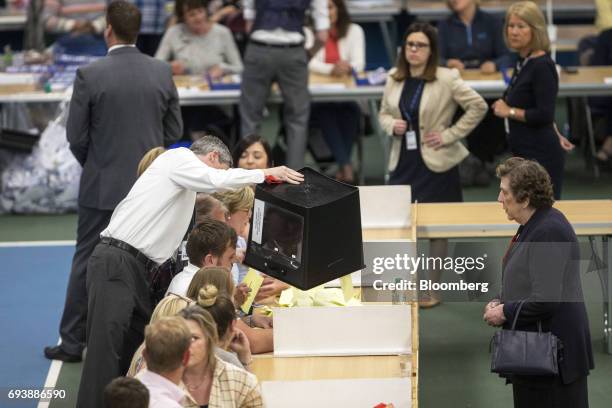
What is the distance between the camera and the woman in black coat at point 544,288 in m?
4.64

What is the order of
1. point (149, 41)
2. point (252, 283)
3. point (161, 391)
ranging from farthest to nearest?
1. point (149, 41)
2. point (252, 283)
3. point (161, 391)

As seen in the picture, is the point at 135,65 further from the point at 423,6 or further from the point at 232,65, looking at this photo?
the point at 423,6

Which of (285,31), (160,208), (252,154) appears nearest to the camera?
(160,208)

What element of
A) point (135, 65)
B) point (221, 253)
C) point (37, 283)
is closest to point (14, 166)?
point (37, 283)

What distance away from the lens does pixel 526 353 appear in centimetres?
464

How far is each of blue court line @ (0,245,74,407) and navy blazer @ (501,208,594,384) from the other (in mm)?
2703

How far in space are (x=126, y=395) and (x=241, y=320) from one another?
1.45m

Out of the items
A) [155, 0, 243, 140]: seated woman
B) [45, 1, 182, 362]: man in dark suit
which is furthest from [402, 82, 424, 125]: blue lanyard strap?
[155, 0, 243, 140]: seated woman

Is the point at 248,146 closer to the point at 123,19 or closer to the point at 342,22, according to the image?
the point at 123,19

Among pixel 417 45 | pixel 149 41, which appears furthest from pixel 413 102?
pixel 149 41

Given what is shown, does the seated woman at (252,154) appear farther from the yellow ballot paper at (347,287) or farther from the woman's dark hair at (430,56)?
the yellow ballot paper at (347,287)

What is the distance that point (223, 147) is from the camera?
539cm

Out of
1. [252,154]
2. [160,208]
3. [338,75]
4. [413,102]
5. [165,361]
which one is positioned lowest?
[165,361]

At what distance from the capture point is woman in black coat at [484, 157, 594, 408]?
4.64 meters
